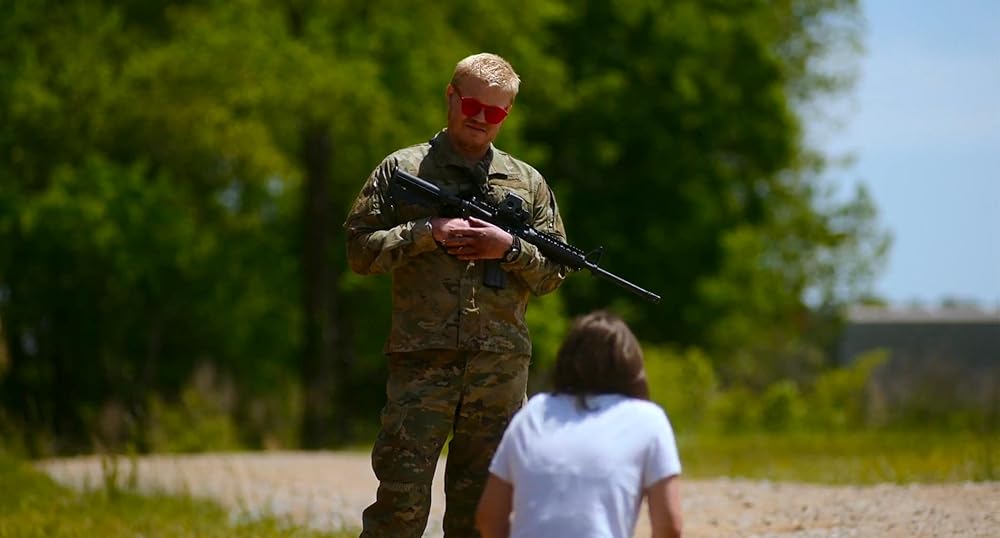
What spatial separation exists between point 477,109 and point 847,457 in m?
10.7

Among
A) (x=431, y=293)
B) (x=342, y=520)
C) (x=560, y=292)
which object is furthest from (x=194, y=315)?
(x=431, y=293)

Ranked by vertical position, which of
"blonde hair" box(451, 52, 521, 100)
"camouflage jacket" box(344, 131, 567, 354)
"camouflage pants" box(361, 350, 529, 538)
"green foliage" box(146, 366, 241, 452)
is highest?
"blonde hair" box(451, 52, 521, 100)

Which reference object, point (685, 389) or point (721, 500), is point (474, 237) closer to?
point (721, 500)

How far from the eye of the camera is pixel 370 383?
31.5 meters

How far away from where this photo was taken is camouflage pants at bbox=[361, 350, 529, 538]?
19.9 feet

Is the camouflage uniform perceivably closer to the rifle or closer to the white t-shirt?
the rifle

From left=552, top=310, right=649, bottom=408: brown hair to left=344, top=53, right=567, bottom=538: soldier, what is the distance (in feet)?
3.55

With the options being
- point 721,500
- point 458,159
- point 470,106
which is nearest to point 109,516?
point 721,500

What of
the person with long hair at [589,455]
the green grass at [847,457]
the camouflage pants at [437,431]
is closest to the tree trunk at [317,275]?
the green grass at [847,457]

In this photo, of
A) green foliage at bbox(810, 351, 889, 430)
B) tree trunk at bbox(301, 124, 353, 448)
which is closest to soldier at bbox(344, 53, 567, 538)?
green foliage at bbox(810, 351, 889, 430)

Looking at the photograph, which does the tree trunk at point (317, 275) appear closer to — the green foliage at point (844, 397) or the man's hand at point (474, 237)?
the green foliage at point (844, 397)

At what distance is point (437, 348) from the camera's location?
6.07 meters

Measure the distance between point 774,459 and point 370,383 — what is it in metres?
15.9

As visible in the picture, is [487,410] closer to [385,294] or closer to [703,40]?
[385,294]
